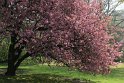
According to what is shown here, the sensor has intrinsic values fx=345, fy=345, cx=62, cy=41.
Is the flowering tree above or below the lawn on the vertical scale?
above

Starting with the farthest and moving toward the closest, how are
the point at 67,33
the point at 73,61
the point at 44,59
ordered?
the point at 44,59
the point at 73,61
the point at 67,33

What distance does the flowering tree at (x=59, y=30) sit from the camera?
63.9ft

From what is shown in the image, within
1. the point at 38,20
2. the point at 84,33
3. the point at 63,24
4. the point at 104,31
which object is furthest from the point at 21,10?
the point at 104,31

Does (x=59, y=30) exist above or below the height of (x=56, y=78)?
above

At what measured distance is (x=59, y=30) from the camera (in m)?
19.8

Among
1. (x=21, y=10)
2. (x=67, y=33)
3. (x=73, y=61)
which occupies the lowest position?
(x=73, y=61)

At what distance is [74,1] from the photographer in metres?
20.1

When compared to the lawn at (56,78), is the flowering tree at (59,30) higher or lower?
higher

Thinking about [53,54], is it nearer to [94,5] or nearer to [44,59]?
[44,59]

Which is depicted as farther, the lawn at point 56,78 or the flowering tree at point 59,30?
the lawn at point 56,78

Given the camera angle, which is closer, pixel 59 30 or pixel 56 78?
pixel 59 30

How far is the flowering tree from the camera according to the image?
63.9 feet

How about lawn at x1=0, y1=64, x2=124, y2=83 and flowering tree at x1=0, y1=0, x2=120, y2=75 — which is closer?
flowering tree at x1=0, y1=0, x2=120, y2=75

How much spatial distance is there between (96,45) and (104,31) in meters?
1.72
